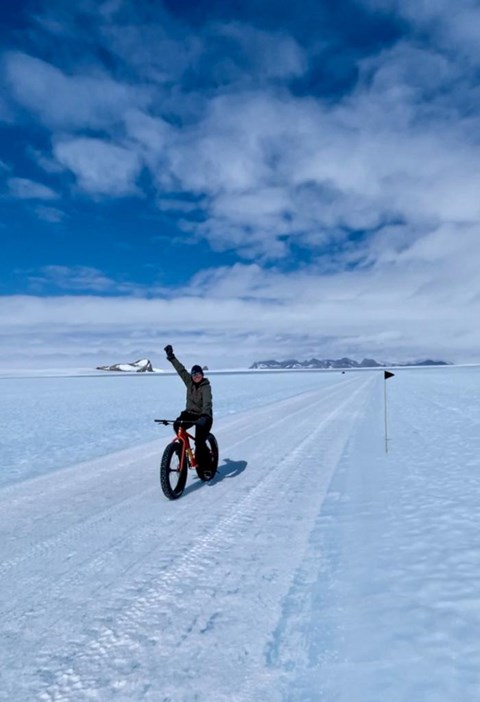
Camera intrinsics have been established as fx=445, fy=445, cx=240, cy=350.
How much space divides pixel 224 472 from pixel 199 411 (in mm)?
1707

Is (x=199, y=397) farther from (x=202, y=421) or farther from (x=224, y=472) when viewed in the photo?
(x=224, y=472)

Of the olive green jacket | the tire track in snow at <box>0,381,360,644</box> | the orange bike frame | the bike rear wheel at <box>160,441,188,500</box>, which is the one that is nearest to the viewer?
the tire track in snow at <box>0,381,360,644</box>

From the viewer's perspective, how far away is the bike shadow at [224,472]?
7.91 metres

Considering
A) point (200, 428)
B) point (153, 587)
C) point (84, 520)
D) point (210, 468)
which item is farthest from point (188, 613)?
point (210, 468)

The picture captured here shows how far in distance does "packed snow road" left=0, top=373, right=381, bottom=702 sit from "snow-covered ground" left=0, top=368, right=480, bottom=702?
15 millimetres

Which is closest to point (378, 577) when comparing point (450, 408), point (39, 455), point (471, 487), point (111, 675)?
point (111, 675)

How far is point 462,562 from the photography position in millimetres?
4449

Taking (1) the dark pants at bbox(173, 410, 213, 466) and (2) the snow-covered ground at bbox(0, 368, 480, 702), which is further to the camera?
(1) the dark pants at bbox(173, 410, 213, 466)

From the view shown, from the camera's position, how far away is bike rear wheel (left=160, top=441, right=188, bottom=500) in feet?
22.4

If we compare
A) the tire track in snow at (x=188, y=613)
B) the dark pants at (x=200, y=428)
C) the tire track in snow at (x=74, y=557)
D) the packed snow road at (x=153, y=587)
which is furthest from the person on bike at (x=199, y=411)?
the tire track in snow at (x=188, y=613)

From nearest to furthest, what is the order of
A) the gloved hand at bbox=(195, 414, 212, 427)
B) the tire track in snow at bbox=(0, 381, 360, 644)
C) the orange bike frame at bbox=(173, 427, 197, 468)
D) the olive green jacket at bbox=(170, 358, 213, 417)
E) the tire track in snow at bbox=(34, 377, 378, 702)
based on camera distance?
the tire track in snow at bbox=(34, 377, 378, 702) → the tire track in snow at bbox=(0, 381, 360, 644) → the orange bike frame at bbox=(173, 427, 197, 468) → the gloved hand at bbox=(195, 414, 212, 427) → the olive green jacket at bbox=(170, 358, 213, 417)

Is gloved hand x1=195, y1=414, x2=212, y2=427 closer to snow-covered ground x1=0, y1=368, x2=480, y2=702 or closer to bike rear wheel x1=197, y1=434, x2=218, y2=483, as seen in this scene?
bike rear wheel x1=197, y1=434, x2=218, y2=483

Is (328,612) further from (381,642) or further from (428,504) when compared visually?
(428,504)

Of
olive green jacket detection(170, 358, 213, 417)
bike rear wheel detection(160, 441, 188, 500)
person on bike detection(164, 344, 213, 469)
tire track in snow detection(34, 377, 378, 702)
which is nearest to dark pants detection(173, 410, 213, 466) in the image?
person on bike detection(164, 344, 213, 469)
